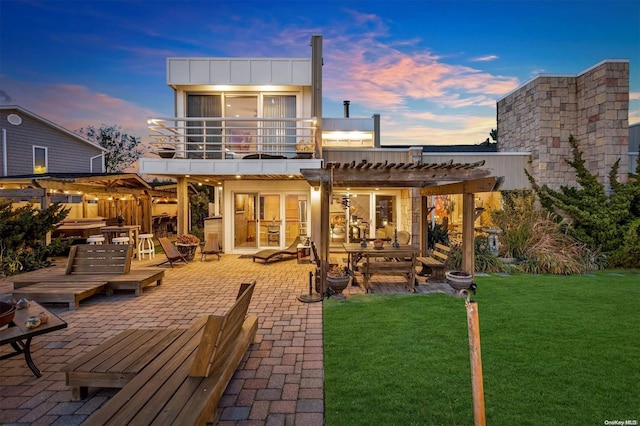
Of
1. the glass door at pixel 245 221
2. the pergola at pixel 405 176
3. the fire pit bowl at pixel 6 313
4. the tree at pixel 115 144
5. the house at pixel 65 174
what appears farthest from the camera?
the tree at pixel 115 144

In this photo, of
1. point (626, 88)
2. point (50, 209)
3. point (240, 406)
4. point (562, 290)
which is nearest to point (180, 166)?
point (50, 209)

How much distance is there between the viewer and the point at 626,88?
34.0 feet

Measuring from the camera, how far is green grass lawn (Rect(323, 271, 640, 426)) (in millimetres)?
2895

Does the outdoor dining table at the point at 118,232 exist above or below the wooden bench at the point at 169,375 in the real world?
above

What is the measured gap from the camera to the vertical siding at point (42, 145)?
48.0 ft

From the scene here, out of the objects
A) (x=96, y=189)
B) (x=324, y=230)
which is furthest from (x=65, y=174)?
(x=324, y=230)

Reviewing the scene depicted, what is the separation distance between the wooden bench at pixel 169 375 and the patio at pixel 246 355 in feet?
1.03

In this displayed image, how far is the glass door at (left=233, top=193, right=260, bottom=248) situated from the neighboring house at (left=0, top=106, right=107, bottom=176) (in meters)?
10.9

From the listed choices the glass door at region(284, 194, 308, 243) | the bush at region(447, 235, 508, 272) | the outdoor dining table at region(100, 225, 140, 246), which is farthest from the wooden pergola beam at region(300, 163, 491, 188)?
the outdoor dining table at region(100, 225, 140, 246)

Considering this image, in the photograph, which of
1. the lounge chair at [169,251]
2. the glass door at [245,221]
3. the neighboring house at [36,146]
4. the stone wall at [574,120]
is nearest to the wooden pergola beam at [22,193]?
the lounge chair at [169,251]

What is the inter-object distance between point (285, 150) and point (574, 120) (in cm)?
1017

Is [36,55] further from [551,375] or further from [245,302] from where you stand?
[551,375]

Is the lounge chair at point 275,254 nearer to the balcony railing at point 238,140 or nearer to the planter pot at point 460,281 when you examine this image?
the balcony railing at point 238,140

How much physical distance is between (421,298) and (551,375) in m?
3.07
